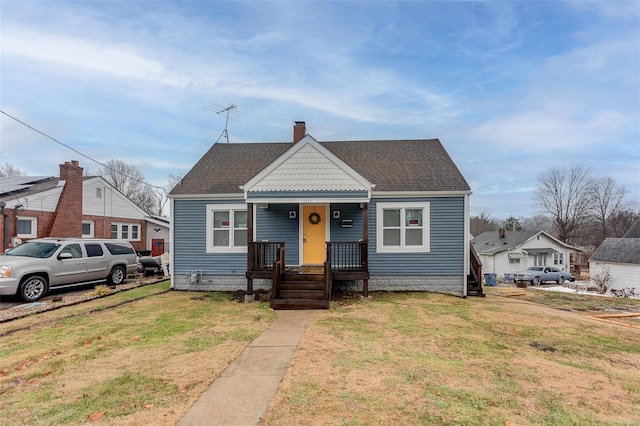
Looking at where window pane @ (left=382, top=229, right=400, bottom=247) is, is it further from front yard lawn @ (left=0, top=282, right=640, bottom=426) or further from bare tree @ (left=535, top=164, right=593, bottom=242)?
bare tree @ (left=535, top=164, right=593, bottom=242)

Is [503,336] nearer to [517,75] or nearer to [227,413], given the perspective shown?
[227,413]

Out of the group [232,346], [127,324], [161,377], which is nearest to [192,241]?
[127,324]

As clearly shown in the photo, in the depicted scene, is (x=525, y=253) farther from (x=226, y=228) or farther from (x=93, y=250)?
(x=93, y=250)

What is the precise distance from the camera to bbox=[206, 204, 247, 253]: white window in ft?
38.0

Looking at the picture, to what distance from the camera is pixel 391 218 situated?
11.3 m

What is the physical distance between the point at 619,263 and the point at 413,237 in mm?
23551

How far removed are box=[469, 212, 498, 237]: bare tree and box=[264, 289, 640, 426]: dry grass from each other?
59657 mm

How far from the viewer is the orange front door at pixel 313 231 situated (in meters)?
11.4

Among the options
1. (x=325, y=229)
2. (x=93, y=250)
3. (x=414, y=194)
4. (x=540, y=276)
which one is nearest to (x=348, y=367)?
(x=325, y=229)

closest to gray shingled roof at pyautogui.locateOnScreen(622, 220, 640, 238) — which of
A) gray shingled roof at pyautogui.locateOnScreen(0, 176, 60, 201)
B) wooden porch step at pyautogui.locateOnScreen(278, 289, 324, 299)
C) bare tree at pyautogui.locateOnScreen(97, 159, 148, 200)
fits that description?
wooden porch step at pyautogui.locateOnScreen(278, 289, 324, 299)

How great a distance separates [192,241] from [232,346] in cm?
687

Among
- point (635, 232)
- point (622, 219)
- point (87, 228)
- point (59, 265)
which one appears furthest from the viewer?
point (622, 219)

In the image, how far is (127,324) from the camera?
7082mm

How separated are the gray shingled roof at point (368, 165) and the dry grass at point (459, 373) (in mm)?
5020
